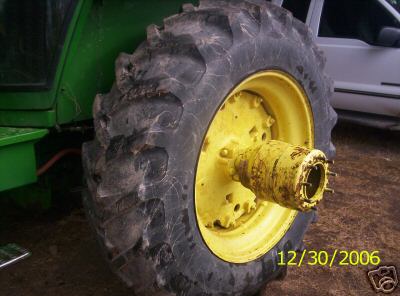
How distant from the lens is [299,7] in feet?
19.0

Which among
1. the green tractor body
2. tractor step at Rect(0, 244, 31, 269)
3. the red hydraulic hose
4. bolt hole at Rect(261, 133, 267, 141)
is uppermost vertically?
the green tractor body

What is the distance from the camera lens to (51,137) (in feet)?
8.13

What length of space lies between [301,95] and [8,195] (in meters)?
1.71

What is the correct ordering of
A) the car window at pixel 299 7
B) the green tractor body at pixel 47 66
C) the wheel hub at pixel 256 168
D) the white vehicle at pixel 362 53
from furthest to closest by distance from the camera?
the car window at pixel 299 7, the white vehicle at pixel 362 53, the wheel hub at pixel 256 168, the green tractor body at pixel 47 66

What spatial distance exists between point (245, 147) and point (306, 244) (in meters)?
1.11

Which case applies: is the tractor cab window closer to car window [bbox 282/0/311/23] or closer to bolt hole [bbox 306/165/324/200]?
bolt hole [bbox 306/165/324/200]

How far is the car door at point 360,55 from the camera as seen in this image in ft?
16.7

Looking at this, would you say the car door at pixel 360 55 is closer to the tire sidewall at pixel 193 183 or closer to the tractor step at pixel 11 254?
the tire sidewall at pixel 193 183

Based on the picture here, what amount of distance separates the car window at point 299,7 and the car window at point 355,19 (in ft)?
0.66

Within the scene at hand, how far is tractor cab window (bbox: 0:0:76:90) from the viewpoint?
1.96 meters

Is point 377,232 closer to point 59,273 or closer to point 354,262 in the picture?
point 354,262

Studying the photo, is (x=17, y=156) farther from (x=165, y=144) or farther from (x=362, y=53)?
(x=362, y=53)

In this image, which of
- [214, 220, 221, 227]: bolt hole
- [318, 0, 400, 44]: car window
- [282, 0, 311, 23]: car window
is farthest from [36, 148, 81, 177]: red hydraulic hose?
[282, 0, 311, 23]: car window
